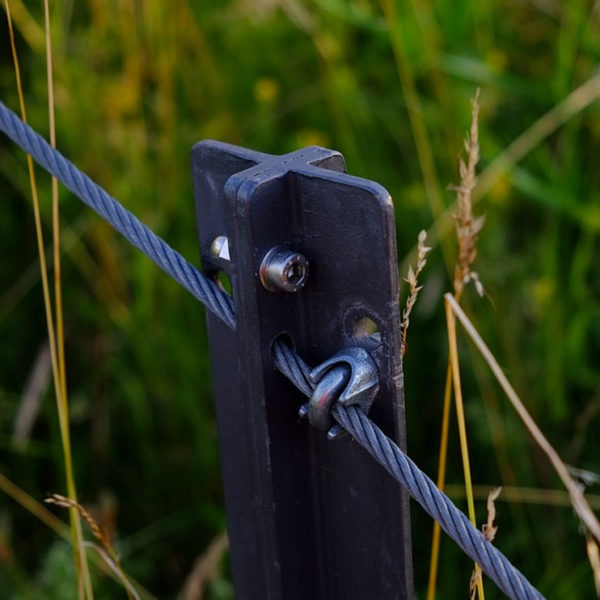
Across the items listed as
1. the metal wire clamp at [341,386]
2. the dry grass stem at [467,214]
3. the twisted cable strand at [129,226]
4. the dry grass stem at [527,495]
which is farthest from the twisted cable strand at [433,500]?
the dry grass stem at [527,495]

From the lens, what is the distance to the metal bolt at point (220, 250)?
2.39 feet

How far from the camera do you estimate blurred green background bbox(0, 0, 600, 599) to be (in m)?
1.65

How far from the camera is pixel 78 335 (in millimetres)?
2020

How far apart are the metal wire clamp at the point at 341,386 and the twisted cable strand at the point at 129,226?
99 mm

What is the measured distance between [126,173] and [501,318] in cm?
74

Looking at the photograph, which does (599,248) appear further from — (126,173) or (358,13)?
(126,173)

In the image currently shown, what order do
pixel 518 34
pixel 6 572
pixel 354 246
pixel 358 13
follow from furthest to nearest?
pixel 518 34
pixel 358 13
pixel 6 572
pixel 354 246

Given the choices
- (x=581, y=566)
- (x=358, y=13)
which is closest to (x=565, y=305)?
(x=581, y=566)

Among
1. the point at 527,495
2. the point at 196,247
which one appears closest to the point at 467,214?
the point at 527,495

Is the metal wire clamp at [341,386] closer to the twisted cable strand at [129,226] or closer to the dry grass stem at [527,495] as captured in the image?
the twisted cable strand at [129,226]

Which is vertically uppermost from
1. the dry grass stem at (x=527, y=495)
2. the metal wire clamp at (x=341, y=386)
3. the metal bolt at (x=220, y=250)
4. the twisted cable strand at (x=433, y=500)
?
the metal bolt at (x=220, y=250)

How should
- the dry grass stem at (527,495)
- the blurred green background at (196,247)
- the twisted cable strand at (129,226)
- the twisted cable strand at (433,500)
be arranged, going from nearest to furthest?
the twisted cable strand at (433,500) < the twisted cable strand at (129,226) < the dry grass stem at (527,495) < the blurred green background at (196,247)

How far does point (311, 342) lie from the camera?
2.23ft

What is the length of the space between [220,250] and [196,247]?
1093 millimetres
